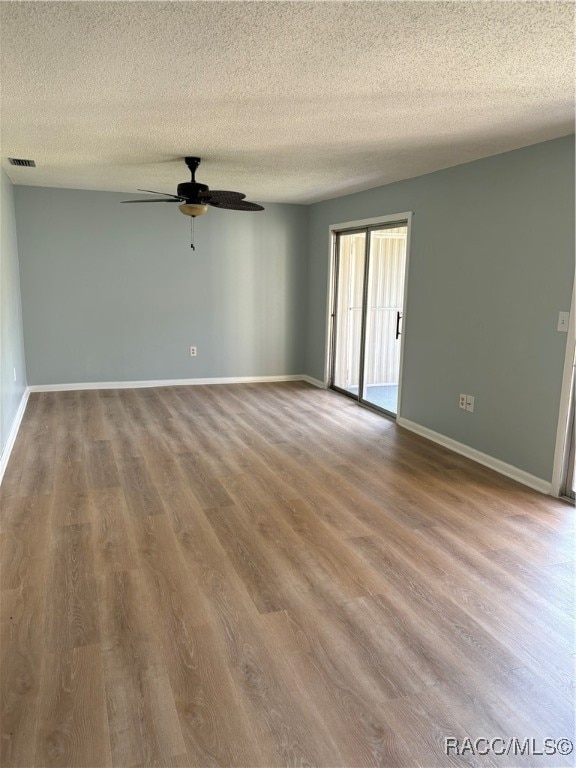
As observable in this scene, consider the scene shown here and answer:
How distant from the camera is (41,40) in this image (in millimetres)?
2127

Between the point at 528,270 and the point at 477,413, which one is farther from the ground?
the point at 528,270

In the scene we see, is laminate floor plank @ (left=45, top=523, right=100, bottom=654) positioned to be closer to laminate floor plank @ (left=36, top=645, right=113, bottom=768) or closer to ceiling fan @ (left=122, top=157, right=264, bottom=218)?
laminate floor plank @ (left=36, top=645, right=113, bottom=768)

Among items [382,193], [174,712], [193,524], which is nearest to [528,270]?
[382,193]

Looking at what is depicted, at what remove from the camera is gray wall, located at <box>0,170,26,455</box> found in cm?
443

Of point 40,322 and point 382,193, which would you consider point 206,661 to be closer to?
point 382,193

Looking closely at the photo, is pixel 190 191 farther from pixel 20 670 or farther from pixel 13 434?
pixel 20 670

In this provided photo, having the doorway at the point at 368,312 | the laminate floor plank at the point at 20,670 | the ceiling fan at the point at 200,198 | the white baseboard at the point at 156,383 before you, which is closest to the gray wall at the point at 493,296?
the doorway at the point at 368,312

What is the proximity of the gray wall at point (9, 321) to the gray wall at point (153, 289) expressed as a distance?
14.2 inches

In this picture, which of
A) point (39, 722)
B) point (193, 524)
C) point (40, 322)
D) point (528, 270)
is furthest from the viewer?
point (40, 322)

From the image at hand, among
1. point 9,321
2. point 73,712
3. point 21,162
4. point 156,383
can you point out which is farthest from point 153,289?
point 73,712

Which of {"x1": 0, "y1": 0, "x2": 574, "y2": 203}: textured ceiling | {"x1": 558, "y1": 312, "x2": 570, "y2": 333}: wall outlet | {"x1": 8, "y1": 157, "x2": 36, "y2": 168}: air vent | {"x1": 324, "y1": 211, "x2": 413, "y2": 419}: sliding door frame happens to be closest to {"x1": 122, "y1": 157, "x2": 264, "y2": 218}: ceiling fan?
{"x1": 0, "y1": 0, "x2": 574, "y2": 203}: textured ceiling

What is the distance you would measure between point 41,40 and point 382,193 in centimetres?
398

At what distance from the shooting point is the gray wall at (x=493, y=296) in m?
3.61

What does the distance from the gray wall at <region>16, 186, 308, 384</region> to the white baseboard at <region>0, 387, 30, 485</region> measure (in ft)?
2.36
